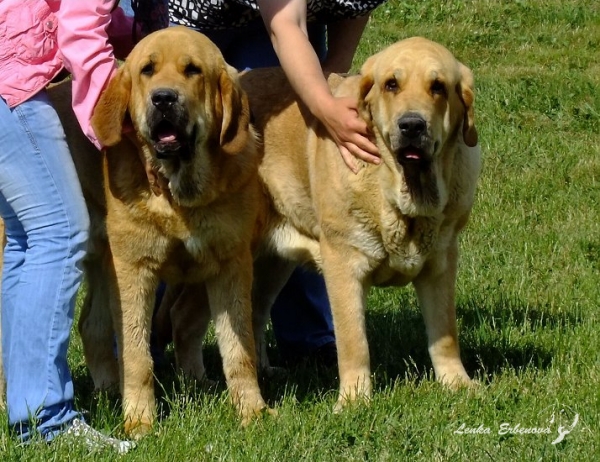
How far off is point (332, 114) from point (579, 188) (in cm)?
407

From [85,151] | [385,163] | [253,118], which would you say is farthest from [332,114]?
[85,151]

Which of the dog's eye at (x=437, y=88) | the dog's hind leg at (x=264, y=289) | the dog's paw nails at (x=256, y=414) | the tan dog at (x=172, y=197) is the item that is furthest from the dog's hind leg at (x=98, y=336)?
the dog's eye at (x=437, y=88)

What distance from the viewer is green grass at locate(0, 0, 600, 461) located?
4.53 metres

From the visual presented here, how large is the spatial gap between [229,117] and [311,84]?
48 cm

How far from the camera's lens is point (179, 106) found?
4.75m

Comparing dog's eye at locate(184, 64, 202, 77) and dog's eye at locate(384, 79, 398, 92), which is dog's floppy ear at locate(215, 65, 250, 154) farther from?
dog's eye at locate(384, 79, 398, 92)

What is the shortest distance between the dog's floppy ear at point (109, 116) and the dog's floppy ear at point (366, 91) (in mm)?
1165

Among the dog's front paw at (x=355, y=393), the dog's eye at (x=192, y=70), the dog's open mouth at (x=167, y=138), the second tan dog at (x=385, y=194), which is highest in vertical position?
the dog's eye at (x=192, y=70)

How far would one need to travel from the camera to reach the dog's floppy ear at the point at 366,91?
524 centimetres

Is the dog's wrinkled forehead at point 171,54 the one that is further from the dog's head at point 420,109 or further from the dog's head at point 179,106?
the dog's head at point 420,109

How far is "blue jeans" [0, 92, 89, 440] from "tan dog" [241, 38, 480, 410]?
1.37 meters

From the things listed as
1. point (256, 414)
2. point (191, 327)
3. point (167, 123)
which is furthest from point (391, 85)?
point (191, 327)

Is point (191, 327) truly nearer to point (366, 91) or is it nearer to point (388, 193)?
point (388, 193)

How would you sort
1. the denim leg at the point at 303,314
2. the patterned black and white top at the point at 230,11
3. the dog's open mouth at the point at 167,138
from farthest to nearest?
the denim leg at the point at 303,314 → the patterned black and white top at the point at 230,11 → the dog's open mouth at the point at 167,138
